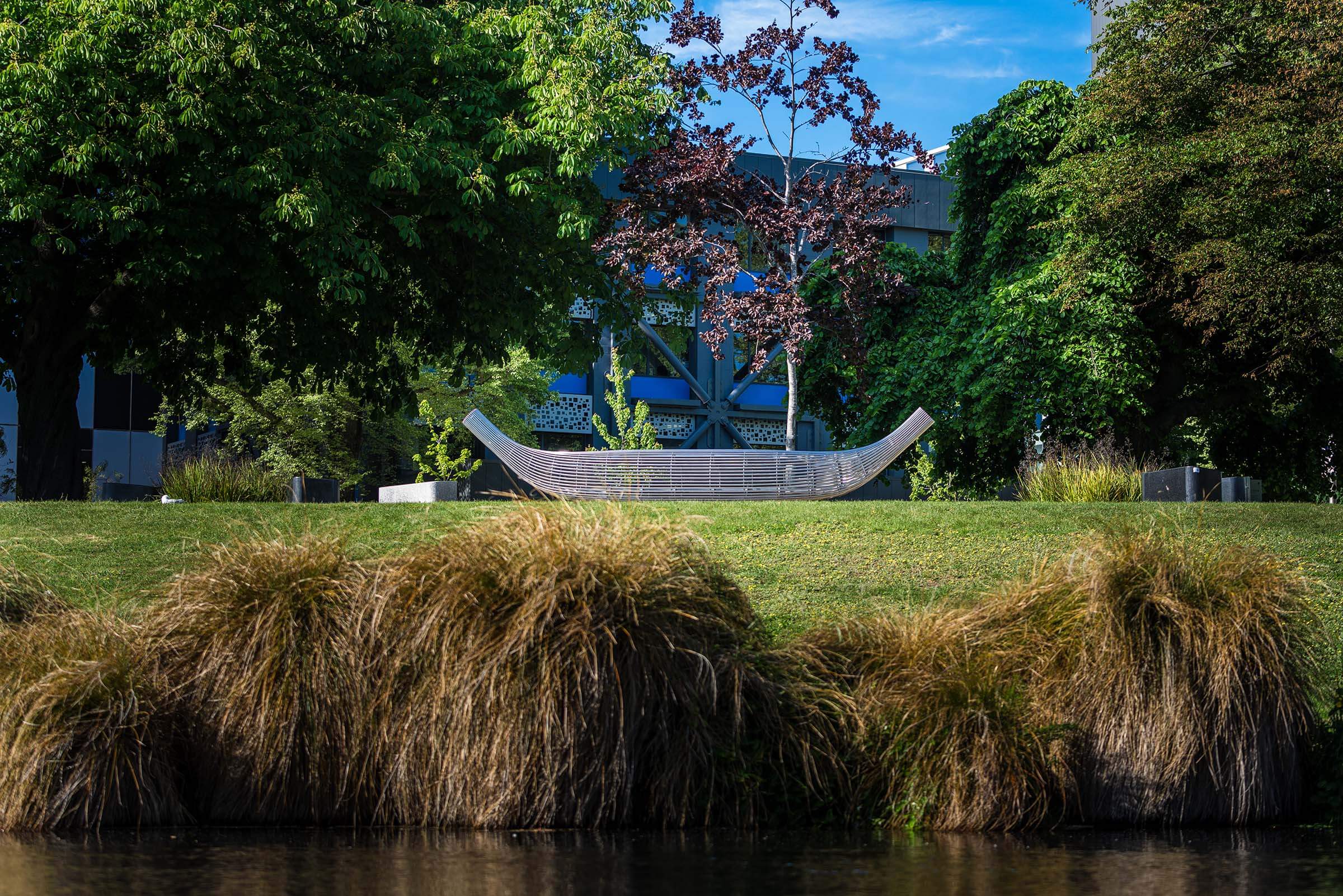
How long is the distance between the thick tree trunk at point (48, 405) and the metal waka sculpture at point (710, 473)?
255 inches

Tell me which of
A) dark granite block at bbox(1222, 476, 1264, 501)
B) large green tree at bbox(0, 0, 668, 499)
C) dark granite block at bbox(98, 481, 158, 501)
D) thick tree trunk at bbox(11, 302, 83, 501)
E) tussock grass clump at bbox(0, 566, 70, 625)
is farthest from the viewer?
dark granite block at bbox(98, 481, 158, 501)

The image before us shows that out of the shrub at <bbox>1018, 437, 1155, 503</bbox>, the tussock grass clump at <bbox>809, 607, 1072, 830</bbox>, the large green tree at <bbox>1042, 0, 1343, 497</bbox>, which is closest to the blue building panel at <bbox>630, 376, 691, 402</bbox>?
the large green tree at <bbox>1042, 0, 1343, 497</bbox>

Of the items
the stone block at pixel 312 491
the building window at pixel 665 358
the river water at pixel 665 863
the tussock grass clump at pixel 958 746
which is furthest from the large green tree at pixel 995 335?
the river water at pixel 665 863

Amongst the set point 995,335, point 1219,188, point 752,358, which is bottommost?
point 752,358

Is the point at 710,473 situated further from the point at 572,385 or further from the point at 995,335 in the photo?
the point at 572,385

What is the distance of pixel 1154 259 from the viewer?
22.2m

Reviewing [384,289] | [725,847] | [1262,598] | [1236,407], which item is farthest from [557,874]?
[1236,407]

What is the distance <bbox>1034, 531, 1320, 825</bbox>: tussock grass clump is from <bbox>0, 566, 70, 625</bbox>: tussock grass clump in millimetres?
5661

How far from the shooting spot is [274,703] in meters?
6.51

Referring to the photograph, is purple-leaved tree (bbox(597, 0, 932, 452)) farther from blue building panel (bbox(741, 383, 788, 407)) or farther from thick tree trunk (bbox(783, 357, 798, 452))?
blue building panel (bbox(741, 383, 788, 407))

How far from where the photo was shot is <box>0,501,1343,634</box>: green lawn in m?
10.6

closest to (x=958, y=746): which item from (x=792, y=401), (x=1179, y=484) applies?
(x=1179, y=484)

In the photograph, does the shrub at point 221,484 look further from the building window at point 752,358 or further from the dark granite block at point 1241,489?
the dark granite block at point 1241,489

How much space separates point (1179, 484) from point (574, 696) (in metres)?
11.2
